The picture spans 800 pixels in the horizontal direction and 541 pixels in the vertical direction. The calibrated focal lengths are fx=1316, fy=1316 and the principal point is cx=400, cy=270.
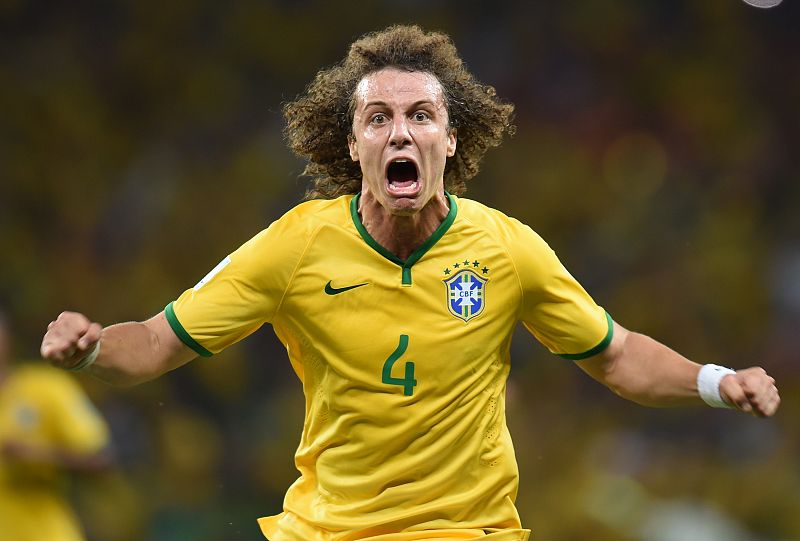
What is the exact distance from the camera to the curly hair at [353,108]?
4.29 m

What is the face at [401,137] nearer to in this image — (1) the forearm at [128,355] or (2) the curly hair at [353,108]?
(2) the curly hair at [353,108]

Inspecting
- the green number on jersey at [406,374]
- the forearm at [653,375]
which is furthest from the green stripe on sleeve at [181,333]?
the forearm at [653,375]

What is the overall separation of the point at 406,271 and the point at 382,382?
1.15 feet

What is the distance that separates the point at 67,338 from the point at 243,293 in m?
0.64

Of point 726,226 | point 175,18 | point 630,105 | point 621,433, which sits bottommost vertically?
point 621,433

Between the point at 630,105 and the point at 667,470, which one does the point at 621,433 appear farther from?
the point at 630,105

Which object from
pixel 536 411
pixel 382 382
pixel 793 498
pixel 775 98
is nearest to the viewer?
pixel 382 382

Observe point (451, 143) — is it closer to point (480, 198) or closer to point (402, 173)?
point (402, 173)

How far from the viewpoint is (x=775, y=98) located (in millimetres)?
10227

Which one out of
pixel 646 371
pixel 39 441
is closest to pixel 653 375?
pixel 646 371

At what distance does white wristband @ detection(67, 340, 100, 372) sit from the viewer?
146 inches

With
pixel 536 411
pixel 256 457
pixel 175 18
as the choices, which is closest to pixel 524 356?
pixel 536 411

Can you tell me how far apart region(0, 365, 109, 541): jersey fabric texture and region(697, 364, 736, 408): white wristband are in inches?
157

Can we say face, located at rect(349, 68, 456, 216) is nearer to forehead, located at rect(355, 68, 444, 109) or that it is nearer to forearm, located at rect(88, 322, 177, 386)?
forehead, located at rect(355, 68, 444, 109)
